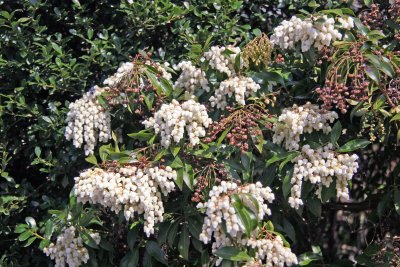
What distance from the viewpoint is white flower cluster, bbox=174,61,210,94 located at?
10.6 ft

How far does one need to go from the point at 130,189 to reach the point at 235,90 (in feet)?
2.12

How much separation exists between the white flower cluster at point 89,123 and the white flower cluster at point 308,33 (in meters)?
0.89

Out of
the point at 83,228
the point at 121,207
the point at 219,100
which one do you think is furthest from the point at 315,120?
the point at 83,228

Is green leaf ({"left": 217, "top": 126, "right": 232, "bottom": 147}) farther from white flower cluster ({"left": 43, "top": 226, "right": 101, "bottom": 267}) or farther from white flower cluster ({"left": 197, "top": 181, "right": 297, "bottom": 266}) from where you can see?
white flower cluster ({"left": 43, "top": 226, "right": 101, "bottom": 267})

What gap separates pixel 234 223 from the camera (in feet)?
8.79

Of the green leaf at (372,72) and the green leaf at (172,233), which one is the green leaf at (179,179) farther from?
the green leaf at (372,72)

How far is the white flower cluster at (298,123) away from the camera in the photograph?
2.99 meters

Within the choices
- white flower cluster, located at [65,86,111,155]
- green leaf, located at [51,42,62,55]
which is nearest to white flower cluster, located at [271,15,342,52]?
white flower cluster, located at [65,86,111,155]

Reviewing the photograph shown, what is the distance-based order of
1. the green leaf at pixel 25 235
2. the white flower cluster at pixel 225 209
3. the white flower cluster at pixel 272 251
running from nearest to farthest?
1. the white flower cluster at pixel 225 209
2. the white flower cluster at pixel 272 251
3. the green leaf at pixel 25 235

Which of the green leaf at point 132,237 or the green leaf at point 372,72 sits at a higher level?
the green leaf at point 372,72

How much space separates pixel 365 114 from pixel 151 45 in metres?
1.36

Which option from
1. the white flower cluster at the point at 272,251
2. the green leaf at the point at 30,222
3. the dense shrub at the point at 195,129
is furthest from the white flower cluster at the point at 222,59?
the green leaf at the point at 30,222

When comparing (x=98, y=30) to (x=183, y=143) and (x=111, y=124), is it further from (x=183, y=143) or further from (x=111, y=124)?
(x=183, y=143)

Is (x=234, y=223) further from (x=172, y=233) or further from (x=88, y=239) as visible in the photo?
(x=88, y=239)
